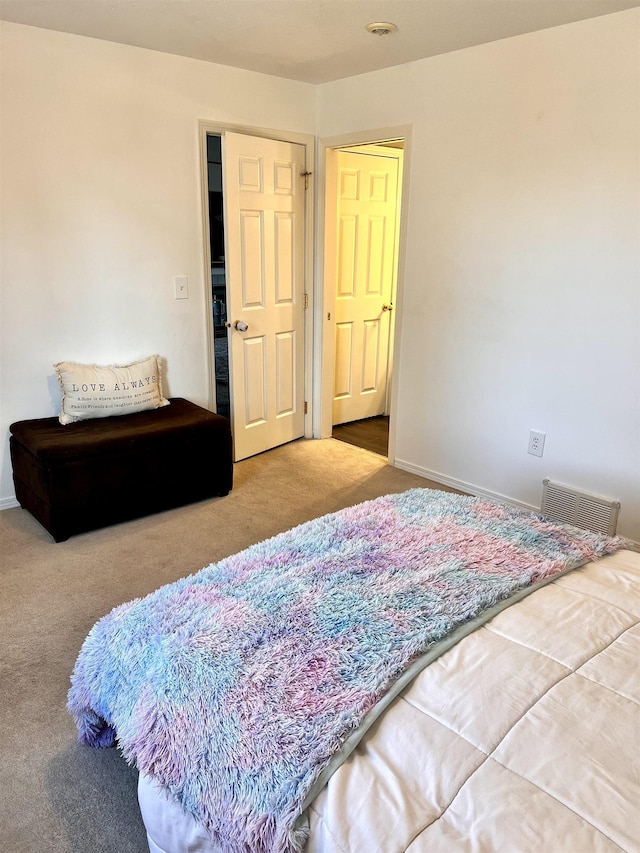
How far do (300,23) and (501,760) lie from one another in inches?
117

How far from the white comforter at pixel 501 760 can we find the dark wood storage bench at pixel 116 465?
1959 millimetres

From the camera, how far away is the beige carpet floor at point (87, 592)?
165 centimetres

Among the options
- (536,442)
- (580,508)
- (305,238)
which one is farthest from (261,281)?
(580,508)

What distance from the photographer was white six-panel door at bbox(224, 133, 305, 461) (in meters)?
3.75

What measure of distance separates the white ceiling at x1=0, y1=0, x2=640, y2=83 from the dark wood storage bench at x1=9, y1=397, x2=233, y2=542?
1.90 meters

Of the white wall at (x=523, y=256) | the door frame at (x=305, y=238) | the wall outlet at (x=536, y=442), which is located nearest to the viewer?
the white wall at (x=523, y=256)

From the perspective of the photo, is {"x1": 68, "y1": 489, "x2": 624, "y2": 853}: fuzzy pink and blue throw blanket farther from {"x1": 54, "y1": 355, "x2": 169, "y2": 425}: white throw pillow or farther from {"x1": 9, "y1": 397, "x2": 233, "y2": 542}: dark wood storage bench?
{"x1": 54, "y1": 355, "x2": 169, "y2": 425}: white throw pillow

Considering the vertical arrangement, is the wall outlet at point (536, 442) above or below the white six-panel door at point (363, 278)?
below

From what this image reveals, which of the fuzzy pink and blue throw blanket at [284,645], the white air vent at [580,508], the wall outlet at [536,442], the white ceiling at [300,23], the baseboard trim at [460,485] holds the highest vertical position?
the white ceiling at [300,23]

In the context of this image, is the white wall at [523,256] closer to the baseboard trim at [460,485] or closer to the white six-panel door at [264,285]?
the baseboard trim at [460,485]

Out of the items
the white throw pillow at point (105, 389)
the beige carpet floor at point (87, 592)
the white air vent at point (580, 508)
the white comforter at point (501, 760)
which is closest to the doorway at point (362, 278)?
the beige carpet floor at point (87, 592)

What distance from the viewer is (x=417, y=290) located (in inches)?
147

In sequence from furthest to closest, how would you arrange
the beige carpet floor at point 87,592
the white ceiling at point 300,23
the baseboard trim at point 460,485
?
the baseboard trim at point 460,485 → the white ceiling at point 300,23 → the beige carpet floor at point 87,592

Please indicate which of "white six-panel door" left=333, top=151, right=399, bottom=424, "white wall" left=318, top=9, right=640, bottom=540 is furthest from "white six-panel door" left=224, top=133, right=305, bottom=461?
"white wall" left=318, top=9, right=640, bottom=540
